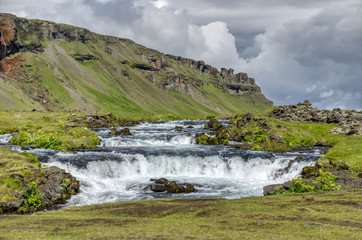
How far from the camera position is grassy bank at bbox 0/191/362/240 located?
12.9m

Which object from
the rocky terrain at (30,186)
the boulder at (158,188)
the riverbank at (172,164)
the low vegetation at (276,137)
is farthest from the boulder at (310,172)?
the rocky terrain at (30,186)

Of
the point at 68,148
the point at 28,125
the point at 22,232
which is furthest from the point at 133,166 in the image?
the point at 28,125

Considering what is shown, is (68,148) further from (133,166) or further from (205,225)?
(205,225)

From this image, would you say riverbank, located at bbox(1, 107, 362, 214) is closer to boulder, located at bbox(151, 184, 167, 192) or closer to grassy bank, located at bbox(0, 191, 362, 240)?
boulder, located at bbox(151, 184, 167, 192)

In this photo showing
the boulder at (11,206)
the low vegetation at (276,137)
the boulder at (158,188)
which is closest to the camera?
the boulder at (11,206)

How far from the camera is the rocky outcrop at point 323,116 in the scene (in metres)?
78.1

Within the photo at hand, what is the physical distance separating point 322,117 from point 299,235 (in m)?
91.4

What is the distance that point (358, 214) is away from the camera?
51.7 feet

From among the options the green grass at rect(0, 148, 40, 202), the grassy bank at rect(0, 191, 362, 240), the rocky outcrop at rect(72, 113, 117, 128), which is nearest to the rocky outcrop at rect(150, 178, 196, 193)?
the green grass at rect(0, 148, 40, 202)

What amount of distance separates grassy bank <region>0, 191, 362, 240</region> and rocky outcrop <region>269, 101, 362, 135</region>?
64.6 meters

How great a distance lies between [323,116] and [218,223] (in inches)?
3603

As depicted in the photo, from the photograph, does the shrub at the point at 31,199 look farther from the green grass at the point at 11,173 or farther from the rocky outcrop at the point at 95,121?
the rocky outcrop at the point at 95,121

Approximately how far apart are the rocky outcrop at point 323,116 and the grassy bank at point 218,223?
212 ft

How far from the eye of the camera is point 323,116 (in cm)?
9625
